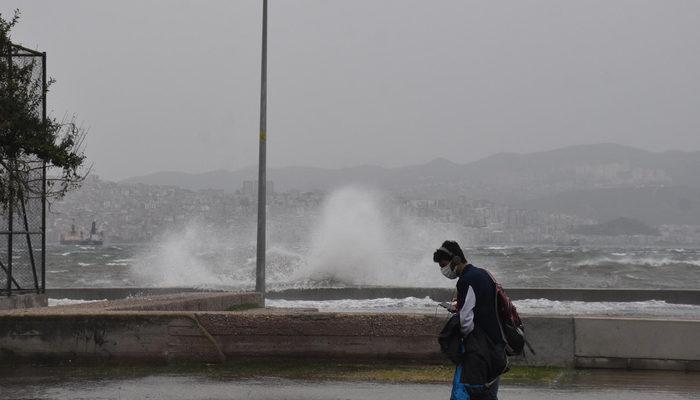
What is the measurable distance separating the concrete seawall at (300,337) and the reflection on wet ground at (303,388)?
0.89 ft

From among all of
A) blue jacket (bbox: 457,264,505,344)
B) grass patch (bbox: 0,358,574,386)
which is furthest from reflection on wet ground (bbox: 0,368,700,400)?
blue jacket (bbox: 457,264,505,344)

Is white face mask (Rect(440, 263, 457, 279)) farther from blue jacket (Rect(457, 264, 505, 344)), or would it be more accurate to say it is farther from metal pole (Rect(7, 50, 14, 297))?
metal pole (Rect(7, 50, 14, 297))

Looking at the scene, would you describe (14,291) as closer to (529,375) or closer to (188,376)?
(188,376)

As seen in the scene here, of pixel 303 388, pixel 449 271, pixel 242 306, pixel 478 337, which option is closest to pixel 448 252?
pixel 449 271

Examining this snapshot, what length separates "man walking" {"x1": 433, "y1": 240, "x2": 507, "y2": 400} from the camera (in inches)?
269

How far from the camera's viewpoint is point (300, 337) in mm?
10812

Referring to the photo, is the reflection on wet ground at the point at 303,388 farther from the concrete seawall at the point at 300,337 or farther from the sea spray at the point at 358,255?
the sea spray at the point at 358,255

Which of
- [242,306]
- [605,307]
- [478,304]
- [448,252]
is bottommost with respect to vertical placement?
[605,307]

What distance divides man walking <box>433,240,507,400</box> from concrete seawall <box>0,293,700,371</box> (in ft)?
11.9

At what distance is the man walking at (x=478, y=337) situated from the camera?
269 inches

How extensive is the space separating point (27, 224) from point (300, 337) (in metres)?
6.33

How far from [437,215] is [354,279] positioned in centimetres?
6354

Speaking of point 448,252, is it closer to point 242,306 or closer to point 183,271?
point 242,306

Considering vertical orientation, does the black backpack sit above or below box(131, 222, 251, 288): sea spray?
above
